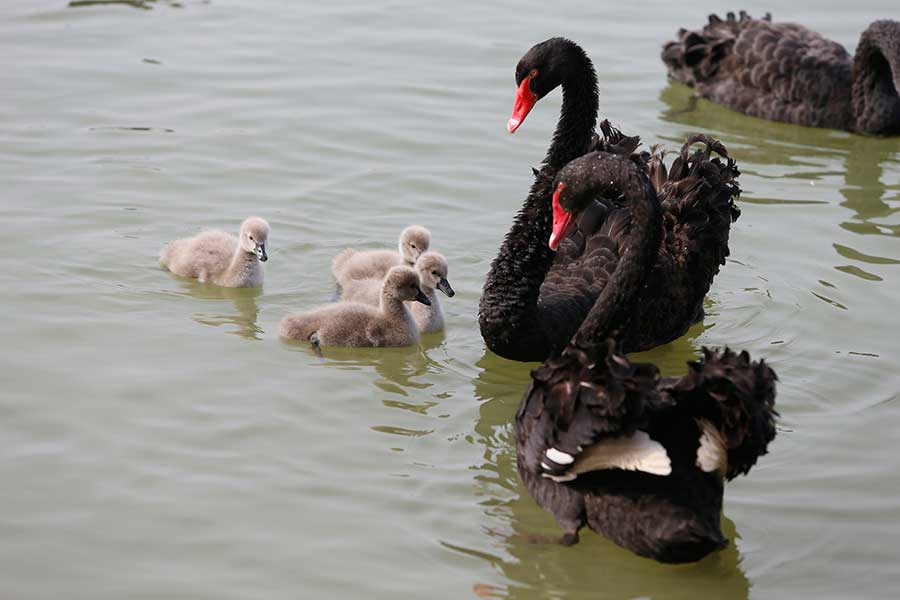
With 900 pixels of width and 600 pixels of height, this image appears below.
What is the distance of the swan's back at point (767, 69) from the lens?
9.38m

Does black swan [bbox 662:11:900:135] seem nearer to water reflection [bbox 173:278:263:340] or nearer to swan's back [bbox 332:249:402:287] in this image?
swan's back [bbox 332:249:402:287]

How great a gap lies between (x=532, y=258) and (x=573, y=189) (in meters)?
0.81

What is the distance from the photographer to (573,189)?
5199mm

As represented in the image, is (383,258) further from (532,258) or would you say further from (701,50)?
(701,50)

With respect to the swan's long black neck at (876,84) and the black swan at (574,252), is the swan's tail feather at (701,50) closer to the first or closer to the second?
the swan's long black neck at (876,84)

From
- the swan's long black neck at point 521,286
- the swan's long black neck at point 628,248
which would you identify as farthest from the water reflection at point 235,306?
the swan's long black neck at point 628,248

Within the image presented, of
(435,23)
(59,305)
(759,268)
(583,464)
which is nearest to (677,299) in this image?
(759,268)

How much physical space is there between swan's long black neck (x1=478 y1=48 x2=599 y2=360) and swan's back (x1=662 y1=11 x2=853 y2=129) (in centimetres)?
369

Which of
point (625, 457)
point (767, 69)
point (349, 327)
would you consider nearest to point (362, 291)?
point (349, 327)

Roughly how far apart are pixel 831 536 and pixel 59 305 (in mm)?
3568

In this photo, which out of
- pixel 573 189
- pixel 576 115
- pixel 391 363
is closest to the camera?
pixel 573 189

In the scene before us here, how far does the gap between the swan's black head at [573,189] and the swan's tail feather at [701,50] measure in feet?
15.7

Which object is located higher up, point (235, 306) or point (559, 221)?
point (559, 221)

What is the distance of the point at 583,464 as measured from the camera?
429cm
